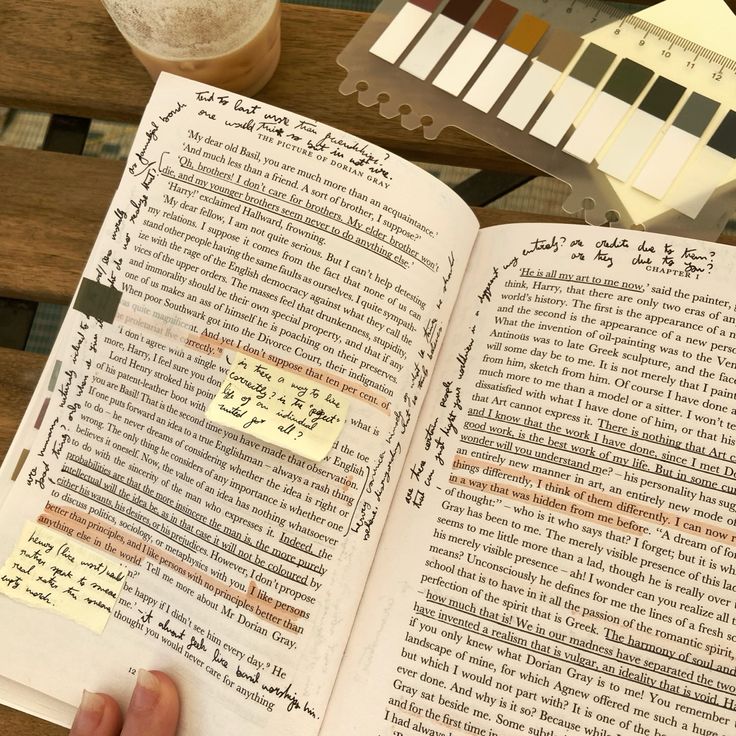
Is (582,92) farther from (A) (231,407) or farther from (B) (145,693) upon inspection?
(B) (145,693)

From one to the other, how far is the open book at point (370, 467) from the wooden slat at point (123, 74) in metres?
0.08

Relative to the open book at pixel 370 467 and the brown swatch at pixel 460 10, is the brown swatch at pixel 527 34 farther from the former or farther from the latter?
the open book at pixel 370 467

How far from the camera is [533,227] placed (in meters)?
0.47

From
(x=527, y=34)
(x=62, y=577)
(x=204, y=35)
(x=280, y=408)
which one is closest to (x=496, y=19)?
(x=527, y=34)

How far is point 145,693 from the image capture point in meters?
0.39

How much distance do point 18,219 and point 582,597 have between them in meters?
0.46

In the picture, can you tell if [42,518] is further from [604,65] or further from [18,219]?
[604,65]

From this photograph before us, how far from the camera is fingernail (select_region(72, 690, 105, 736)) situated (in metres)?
0.39

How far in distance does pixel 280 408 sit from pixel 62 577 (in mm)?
163

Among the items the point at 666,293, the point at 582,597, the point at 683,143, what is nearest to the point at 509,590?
the point at 582,597

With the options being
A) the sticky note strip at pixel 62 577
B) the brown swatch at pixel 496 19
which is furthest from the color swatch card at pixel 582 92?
the sticky note strip at pixel 62 577

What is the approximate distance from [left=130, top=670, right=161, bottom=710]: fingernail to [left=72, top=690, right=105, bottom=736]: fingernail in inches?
0.7

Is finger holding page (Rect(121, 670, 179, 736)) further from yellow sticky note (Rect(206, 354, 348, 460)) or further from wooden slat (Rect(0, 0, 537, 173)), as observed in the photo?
wooden slat (Rect(0, 0, 537, 173))

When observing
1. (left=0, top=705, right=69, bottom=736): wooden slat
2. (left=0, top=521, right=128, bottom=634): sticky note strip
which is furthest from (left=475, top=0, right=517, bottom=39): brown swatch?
(left=0, top=705, right=69, bottom=736): wooden slat
